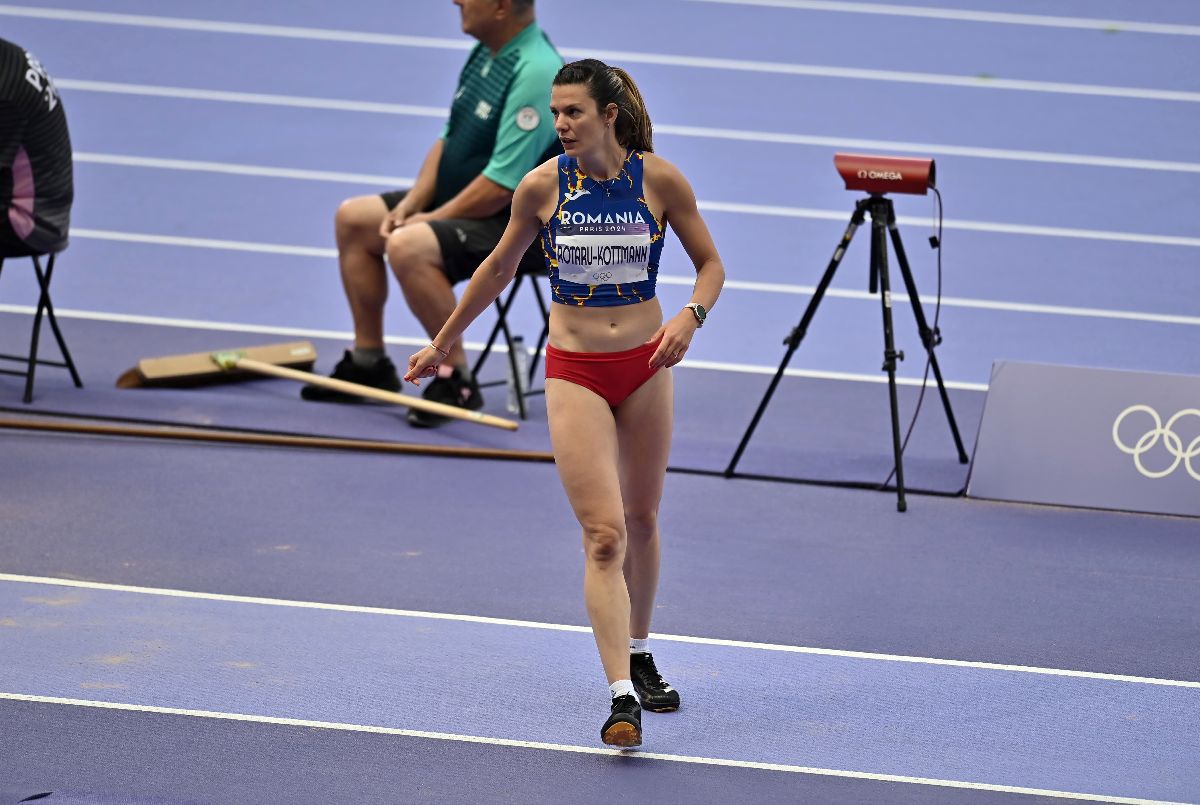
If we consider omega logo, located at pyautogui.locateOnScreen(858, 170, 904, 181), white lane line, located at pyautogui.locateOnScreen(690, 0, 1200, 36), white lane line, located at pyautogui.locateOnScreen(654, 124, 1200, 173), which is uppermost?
white lane line, located at pyautogui.locateOnScreen(690, 0, 1200, 36)

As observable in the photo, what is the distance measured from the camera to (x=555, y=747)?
409 centimetres

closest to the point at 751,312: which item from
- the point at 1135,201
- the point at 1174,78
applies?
the point at 1135,201

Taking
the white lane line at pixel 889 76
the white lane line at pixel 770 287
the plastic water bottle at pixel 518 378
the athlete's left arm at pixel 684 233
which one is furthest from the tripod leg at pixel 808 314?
the white lane line at pixel 889 76

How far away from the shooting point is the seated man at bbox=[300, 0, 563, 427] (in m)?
6.82

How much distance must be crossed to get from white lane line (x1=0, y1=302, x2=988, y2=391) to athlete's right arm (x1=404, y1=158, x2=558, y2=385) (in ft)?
11.6

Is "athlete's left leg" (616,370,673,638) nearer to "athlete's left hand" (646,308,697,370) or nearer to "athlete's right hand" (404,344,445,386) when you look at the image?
"athlete's left hand" (646,308,697,370)

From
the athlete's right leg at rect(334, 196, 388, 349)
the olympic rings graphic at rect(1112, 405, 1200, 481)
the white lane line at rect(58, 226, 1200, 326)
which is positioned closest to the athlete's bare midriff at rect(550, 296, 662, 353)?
the olympic rings graphic at rect(1112, 405, 1200, 481)

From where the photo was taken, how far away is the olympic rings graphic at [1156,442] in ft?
19.6

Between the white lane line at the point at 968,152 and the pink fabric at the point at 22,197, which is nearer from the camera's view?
the pink fabric at the point at 22,197

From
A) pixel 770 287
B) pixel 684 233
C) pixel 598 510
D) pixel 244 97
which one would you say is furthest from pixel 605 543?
pixel 244 97

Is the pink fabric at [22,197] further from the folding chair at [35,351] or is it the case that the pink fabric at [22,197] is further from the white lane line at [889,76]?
the white lane line at [889,76]

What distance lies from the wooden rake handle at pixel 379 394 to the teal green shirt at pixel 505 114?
0.92 meters

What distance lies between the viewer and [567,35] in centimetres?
1205

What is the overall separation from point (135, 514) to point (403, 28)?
752 cm
